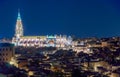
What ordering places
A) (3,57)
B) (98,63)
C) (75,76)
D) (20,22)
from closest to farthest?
(75,76)
(3,57)
(98,63)
(20,22)

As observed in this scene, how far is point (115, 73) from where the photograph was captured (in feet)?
51.2

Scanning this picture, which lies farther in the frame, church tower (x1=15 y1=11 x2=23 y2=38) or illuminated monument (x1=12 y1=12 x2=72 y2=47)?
church tower (x1=15 y1=11 x2=23 y2=38)

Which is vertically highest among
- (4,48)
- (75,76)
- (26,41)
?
(26,41)

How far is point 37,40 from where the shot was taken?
171ft

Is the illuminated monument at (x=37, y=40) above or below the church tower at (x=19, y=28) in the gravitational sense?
below

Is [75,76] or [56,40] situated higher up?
[56,40]

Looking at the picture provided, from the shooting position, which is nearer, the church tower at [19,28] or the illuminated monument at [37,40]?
the illuminated monument at [37,40]

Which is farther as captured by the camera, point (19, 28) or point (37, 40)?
point (19, 28)

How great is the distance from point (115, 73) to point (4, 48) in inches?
141

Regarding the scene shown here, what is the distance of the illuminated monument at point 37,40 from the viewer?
4759cm

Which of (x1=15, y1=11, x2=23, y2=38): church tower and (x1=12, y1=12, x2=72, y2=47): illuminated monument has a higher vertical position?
(x1=15, y1=11, x2=23, y2=38): church tower

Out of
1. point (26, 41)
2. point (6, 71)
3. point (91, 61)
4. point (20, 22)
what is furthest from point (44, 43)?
point (6, 71)

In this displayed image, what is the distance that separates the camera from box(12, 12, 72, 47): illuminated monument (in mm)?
47594

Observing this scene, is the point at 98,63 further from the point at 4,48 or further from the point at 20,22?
the point at 20,22
